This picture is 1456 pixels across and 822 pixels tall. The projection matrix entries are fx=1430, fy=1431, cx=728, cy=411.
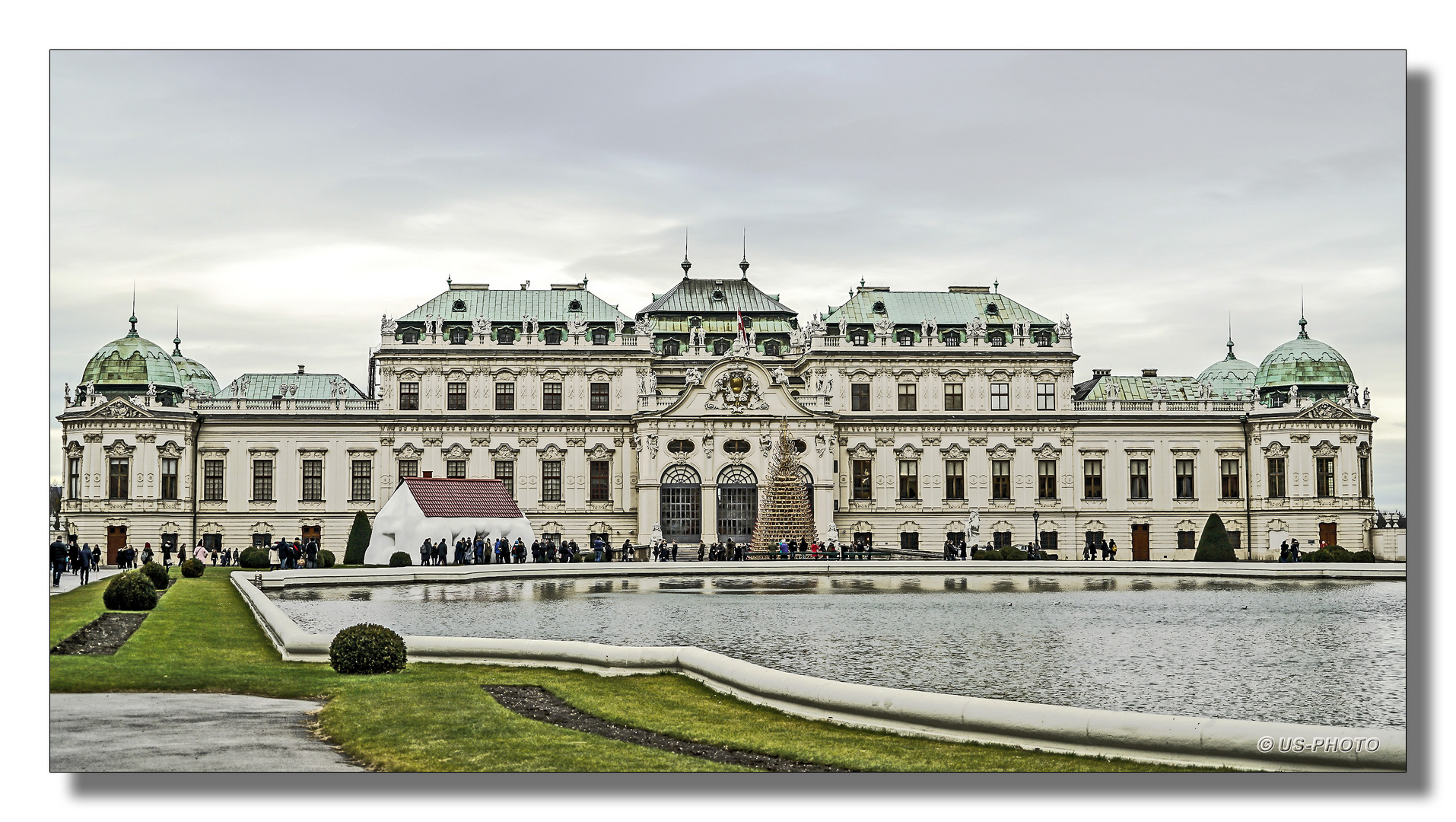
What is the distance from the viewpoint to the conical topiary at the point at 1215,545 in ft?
204

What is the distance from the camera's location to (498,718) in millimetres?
19453

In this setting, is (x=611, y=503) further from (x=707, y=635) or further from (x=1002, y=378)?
(x=707, y=635)

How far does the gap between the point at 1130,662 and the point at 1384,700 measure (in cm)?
502

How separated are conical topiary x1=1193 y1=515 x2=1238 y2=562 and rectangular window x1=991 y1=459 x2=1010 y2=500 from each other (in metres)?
14.5

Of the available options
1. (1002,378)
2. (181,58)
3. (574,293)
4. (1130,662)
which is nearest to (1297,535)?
(1002,378)

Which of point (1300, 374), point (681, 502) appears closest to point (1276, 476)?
point (1300, 374)

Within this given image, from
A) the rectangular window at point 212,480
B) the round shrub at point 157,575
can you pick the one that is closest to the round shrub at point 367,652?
the round shrub at point 157,575

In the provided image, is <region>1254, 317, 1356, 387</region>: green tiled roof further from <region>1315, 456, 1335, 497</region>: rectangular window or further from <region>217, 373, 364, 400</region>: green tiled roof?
<region>217, 373, 364, 400</region>: green tiled roof

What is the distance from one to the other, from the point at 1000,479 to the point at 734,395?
15.1 m

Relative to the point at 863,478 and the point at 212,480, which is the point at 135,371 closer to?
the point at 212,480

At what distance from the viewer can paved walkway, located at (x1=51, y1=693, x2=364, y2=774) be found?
1758 centimetres

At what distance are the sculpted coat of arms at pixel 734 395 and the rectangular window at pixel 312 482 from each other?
20.4 metres

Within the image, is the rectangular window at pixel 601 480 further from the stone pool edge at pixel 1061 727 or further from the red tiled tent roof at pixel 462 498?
the stone pool edge at pixel 1061 727

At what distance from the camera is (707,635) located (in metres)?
30.2
